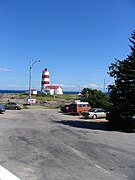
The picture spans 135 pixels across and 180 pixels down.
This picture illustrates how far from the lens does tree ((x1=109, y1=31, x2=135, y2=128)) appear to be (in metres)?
28.4

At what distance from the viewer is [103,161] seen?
37.3 ft

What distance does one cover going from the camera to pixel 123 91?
95.0ft

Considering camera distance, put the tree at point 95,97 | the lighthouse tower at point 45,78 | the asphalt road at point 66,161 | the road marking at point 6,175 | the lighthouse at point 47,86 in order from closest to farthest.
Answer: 1. the road marking at point 6,175
2. the asphalt road at point 66,161
3. the tree at point 95,97
4. the lighthouse tower at point 45,78
5. the lighthouse at point 47,86

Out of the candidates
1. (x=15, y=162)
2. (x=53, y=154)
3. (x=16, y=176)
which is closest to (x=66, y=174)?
(x=16, y=176)

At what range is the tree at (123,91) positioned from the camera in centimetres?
2842

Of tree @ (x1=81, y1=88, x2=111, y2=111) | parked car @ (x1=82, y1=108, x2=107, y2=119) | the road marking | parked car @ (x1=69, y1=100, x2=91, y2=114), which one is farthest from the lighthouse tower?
the road marking

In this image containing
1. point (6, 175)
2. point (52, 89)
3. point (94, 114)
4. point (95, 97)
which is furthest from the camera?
point (52, 89)

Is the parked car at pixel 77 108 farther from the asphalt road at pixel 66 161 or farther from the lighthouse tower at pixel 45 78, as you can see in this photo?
the lighthouse tower at pixel 45 78

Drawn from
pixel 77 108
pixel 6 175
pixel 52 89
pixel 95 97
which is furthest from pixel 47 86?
pixel 6 175

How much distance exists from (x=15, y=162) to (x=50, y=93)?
127 meters

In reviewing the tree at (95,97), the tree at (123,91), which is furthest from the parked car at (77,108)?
the tree at (123,91)

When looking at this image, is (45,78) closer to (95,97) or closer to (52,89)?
(52,89)

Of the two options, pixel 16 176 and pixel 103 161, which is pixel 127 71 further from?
pixel 16 176

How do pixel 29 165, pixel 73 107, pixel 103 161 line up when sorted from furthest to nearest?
1. pixel 73 107
2. pixel 103 161
3. pixel 29 165
